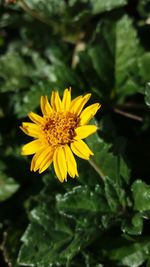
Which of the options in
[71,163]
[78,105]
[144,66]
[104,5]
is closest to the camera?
[71,163]

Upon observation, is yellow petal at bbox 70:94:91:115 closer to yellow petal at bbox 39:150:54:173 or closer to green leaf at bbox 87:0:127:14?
yellow petal at bbox 39:150:54:173

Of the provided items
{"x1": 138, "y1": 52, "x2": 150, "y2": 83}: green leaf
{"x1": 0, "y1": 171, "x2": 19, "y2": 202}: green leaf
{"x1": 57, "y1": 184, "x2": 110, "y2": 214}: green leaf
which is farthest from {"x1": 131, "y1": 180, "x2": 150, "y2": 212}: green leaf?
{"x1": 0, "y1": 171, "x2": 19, "y2": 202}: green leaf

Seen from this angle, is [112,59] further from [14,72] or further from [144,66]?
[14,72]

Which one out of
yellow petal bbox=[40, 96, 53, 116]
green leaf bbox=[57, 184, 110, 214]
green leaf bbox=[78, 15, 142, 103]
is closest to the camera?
yellow petal bbox=[40, 96, 53, 116]

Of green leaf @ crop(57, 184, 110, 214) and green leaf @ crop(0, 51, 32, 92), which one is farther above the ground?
green leaf @ crop(0, 51, 32, 92)

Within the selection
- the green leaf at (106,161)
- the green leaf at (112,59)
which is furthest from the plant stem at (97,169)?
the green leaf at (112,59)

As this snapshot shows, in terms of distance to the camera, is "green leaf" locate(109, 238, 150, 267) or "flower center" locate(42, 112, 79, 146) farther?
"green leaf" locate(109, 238, 150, 267)

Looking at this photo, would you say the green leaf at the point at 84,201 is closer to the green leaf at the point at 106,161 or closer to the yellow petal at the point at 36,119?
the green leaf at the point at 106,161

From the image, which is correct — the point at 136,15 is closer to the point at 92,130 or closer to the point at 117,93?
the point at 117,93

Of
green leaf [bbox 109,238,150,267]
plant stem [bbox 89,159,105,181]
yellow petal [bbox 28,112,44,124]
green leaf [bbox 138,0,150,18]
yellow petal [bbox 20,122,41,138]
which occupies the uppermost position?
green leaf [bbox 138,0,150,18]

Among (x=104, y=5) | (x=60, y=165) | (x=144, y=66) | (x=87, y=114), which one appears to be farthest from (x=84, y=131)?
(x=104, y=5)
